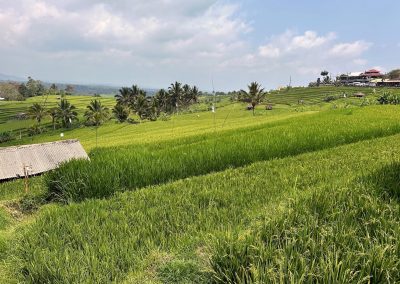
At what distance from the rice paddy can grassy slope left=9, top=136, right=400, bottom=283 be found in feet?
0.07

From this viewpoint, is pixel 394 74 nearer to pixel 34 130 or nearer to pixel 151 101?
pixel 151 101

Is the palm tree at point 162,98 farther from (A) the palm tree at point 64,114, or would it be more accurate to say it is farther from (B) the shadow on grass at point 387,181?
(B) the shadow on grass at point 387,181

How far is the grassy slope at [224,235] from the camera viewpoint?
14.0ft

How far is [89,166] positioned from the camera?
10.7m

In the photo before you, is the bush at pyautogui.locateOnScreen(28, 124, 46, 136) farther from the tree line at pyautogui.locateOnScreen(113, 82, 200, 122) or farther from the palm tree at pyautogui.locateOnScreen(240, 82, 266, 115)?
the palm tree at pyautogui.locateOnScreen(240, 82, 266, 115)

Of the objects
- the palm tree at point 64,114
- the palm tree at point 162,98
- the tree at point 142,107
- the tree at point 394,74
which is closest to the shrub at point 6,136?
the palm tree at point 64,114

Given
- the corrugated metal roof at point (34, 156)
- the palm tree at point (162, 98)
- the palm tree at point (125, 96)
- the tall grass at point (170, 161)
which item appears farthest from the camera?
the palm tree at point (162, 98)

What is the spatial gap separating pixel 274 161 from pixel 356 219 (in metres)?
6.74

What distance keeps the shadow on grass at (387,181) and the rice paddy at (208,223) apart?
23mm

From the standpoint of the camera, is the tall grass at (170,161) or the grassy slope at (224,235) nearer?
the grassy slope at (224,235)

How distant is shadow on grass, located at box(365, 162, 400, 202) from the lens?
268 inches

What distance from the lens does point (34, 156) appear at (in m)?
28.9

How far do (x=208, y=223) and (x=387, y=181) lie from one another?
148 inches

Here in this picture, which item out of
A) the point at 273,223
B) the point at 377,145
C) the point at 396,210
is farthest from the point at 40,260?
the point at 377,145
